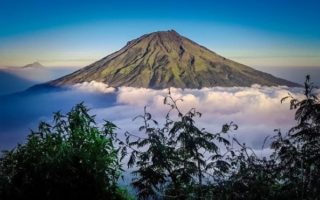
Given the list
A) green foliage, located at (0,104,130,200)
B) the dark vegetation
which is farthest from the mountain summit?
green foliage, located at (0,104,130,200)

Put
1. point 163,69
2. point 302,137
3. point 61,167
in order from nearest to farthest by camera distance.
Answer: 1. point 61,167
2. point 302,137
3. point 163,69

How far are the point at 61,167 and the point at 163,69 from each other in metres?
127

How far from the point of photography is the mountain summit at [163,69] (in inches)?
4651

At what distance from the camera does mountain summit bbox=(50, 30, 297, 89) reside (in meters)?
118

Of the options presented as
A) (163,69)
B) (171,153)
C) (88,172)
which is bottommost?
(171,153)

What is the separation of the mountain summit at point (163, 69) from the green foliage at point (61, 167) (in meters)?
112

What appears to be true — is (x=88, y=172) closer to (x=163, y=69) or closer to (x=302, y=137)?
(x=302, y=137)

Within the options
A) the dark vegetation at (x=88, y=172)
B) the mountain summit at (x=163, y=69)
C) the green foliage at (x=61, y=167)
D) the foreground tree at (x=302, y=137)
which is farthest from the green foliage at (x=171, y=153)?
the mountain summit at (x=163, y=69)

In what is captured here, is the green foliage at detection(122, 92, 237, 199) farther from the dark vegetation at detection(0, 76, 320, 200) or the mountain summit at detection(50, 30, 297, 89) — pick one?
the mountain summit at detection(50, 30, 297, 89)

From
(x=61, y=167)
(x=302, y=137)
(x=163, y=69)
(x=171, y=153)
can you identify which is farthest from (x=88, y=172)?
(x=163, y=69)

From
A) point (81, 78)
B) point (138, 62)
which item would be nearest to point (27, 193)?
point (81, 78)

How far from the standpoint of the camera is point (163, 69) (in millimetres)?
129125

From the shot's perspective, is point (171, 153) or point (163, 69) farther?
point (163, 69)

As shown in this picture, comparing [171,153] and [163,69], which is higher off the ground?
[163,69]
